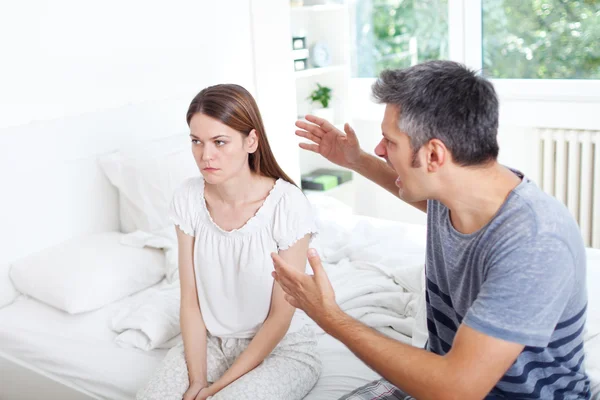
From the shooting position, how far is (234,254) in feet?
5.86

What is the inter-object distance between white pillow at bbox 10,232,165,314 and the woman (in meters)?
0.53

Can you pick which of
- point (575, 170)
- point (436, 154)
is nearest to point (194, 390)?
point (436, 154)

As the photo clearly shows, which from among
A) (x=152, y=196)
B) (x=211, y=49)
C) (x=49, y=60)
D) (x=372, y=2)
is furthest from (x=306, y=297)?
(x=372, y=2)

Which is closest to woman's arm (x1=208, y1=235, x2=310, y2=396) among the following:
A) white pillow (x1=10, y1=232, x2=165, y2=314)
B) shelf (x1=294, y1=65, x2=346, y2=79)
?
white pillow (x1=10, y1=232, x2=165, y2=314)

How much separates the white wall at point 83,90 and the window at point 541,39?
1.36 meters

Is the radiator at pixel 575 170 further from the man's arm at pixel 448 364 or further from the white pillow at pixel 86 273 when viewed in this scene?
the man's arm at pixel 448 364

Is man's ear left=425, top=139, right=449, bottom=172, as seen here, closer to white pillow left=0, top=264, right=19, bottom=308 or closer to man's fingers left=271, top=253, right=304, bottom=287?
man's fingers left=271, top=253, right=304, bottom=287

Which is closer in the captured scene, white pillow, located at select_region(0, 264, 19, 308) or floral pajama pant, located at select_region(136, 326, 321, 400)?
floral pajama pant, located at select_region(136, 326, 321, 400)

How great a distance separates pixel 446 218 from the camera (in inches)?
53.8

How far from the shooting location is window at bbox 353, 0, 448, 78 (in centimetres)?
370

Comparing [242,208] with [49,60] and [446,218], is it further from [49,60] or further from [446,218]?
[49,60]

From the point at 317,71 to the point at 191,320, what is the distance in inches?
91.5

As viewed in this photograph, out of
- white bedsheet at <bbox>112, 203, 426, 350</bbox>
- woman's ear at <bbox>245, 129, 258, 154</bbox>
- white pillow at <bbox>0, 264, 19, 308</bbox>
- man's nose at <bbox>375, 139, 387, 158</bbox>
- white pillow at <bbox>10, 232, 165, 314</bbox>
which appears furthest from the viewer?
white pillow at <bbox>0, 264, 19, 308</bbox>

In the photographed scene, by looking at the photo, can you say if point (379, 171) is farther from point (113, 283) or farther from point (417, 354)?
point (113, 283)
